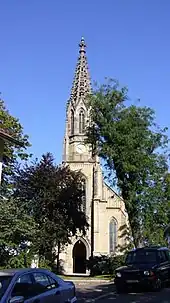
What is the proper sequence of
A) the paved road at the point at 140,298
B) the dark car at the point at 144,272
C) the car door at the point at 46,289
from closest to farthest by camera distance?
the car door at the point at 46,289, the paved road at the point at 140,298, the dark car at the point at 144,272

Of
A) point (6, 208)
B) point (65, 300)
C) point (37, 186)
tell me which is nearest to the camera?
point (65, 300)

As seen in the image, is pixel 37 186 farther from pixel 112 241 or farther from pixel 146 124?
pixel 112 241

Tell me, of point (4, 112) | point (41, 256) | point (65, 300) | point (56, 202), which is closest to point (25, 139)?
point (4, 112)

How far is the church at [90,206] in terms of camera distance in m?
58.0

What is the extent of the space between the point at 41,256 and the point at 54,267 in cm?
463

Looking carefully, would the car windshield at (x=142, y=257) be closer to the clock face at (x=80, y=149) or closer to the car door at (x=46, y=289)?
the car door at (x=46, y=289)

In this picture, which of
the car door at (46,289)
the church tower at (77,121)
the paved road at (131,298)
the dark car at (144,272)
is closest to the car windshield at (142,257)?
the dark car at (144,272)

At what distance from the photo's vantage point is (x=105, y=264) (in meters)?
32.4

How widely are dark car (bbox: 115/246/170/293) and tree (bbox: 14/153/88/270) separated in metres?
10.9

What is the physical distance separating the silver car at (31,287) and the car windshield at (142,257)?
10.5m

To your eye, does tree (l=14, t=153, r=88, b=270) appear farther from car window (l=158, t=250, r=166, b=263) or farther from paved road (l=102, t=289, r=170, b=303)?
paved road (l=102, t=289, r=170, b=303)

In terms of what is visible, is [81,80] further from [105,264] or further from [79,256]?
[105,264]

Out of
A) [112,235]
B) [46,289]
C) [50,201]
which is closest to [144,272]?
[46,289]

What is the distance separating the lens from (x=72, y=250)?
58781 mm
